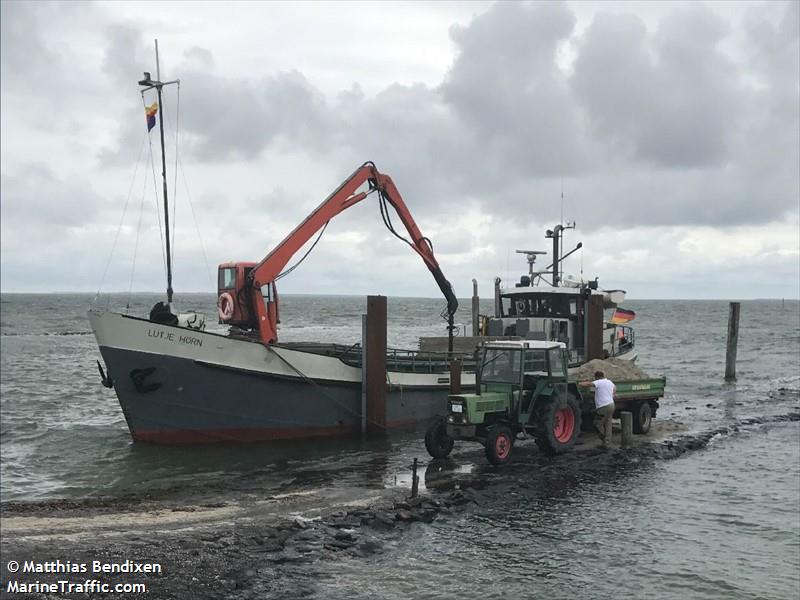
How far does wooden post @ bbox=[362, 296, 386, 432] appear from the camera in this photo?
778 inches

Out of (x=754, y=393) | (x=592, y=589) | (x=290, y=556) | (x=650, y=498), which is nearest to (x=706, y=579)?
(x=592, y=589)

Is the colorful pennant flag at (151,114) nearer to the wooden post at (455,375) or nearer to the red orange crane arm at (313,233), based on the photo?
the red orange crane arm at (313,233)

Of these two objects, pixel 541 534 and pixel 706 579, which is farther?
pixel 541 534

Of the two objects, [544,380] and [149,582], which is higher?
[544,380]

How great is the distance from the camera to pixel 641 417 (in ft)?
61.9

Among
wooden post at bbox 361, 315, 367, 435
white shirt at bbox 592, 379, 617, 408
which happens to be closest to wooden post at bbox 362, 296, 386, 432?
wooden post at bbox 361, 315, 367, 435

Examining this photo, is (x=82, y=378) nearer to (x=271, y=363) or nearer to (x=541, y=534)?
(x=271, y=363)

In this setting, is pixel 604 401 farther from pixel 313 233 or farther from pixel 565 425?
pixel 313 233

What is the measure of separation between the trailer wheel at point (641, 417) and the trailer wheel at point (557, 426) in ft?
8.70

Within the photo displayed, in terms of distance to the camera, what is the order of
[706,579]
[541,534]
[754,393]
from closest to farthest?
[706,579] < [541,534] < [754,393]

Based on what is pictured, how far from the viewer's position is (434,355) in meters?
21.8

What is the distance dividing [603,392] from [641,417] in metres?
2.58

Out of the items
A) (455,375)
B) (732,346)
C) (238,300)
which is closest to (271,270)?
(238,300)

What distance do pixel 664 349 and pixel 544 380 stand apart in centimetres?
4407
